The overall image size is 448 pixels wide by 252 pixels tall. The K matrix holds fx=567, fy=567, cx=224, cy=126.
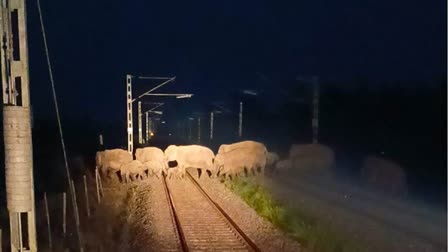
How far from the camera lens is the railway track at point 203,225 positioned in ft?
40.0

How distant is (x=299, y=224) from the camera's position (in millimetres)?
14680

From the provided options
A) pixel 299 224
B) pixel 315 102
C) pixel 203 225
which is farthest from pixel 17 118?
pixel 315 102

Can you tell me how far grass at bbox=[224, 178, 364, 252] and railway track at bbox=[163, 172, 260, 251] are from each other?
4.35 ft

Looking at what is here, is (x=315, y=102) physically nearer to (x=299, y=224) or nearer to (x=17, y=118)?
(x=299, y=224)

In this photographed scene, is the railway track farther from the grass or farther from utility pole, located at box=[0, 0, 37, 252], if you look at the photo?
utility pole, located at box=[0, 0, 37, 252]

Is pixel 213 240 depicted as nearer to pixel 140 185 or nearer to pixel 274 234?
pixel 274 234

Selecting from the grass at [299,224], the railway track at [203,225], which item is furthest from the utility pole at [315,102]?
the railway track at [203,225]

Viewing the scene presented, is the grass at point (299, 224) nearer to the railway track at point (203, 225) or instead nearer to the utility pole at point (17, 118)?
the railway track at point (203, 225)

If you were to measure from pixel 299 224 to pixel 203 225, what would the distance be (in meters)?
2.49

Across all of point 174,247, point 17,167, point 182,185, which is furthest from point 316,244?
point 182,185

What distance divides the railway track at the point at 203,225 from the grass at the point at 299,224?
4.35 ft

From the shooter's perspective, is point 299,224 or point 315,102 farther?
point 315,102

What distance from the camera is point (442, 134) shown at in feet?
61.9

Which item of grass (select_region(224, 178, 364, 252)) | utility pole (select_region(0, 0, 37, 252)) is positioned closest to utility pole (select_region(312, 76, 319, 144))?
grass (select_region(224, 178, 364, 252))
